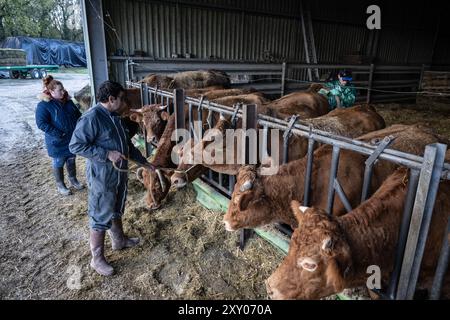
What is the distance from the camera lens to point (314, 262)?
200 centimetres

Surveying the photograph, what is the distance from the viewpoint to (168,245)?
4.03 metres

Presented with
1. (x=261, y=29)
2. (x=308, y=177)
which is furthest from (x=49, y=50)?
(x=308, y=177)

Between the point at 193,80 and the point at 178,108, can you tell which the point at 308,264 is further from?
the point at 193,80

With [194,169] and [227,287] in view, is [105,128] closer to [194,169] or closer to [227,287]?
[194,169]

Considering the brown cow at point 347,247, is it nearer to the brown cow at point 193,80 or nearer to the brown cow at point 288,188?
the brown cow at point 288,188

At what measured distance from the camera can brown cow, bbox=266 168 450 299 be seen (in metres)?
2.03

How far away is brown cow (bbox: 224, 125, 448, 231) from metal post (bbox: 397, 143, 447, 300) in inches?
36.7

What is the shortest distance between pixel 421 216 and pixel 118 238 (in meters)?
3.14

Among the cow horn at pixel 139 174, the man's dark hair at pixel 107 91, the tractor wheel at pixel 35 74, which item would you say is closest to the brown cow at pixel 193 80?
the cow horn at pixel 139 174

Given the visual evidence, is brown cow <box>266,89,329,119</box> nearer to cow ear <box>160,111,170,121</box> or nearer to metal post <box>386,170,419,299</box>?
cow ear <box>160,111,170,121</box>

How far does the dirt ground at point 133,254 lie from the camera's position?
3.29m

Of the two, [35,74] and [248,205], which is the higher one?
[248,205]
